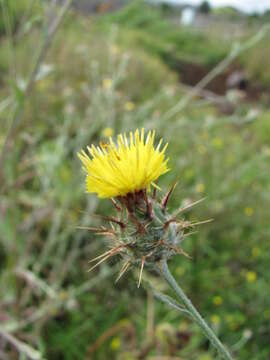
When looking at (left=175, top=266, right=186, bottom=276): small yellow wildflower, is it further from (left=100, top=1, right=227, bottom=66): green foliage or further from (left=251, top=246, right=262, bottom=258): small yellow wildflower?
(left=100, top=1, right=227, bottom=66): green foliage

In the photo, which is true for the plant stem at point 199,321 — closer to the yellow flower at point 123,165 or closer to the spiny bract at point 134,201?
the spiny bract at point 134,201

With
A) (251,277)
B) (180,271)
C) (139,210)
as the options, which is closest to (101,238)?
(180,271)

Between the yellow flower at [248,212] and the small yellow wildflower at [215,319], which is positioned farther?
the yellow flower at [248,212]

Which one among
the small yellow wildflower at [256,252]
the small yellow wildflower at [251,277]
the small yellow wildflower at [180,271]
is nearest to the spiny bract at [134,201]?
the small yellow wildflower at [180,271]

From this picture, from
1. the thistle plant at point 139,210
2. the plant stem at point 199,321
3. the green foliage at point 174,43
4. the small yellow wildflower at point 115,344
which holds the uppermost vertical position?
the thistle plant at point 139,210

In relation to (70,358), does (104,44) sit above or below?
above

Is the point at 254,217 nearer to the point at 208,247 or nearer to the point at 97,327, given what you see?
the point at 208,247

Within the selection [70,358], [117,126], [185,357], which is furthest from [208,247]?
[117,126]

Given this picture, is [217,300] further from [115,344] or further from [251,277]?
[115,344]

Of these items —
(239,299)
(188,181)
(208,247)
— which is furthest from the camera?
(188,181)
